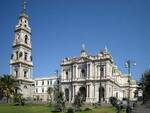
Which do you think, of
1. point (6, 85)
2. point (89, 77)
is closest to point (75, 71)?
point (89, 77)

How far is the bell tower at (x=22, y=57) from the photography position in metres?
97.2

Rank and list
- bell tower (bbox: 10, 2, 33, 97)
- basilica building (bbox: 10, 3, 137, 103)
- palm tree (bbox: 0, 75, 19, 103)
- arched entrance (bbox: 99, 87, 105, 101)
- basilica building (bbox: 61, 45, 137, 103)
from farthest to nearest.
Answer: bell tower (bbox: 10, 2, 33, 97) < basilica building (bbox: 10, 3, 137, 103) < basilica building (bbox: 61, 45, 137, 103) < arched entrance (bbox: 99, 87, 105, 101) < palm tree (bbox: 0, 75, 19, 103)

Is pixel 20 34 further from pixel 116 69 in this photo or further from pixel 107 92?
pixel 116 69

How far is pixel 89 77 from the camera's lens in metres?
96.2

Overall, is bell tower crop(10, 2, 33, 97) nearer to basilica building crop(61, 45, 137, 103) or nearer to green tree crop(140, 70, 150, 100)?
basilica building crop(61, 45, 137, 103)

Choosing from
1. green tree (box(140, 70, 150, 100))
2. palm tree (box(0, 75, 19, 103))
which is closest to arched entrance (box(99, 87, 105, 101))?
green tree (box(140, 70, 150, 100))

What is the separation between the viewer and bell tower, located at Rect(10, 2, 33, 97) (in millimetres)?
97250

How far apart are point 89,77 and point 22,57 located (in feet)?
74.0

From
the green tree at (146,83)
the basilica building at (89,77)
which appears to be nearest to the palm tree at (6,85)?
the basilica building at (89,77)

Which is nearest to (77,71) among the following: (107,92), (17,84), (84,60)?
(84,60)

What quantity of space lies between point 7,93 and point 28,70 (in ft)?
66.5

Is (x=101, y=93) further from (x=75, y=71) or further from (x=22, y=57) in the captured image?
(x=22, y=57)

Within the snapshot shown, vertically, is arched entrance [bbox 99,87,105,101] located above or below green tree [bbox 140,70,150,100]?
below

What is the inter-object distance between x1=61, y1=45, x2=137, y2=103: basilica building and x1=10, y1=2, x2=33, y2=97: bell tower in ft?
38.5
